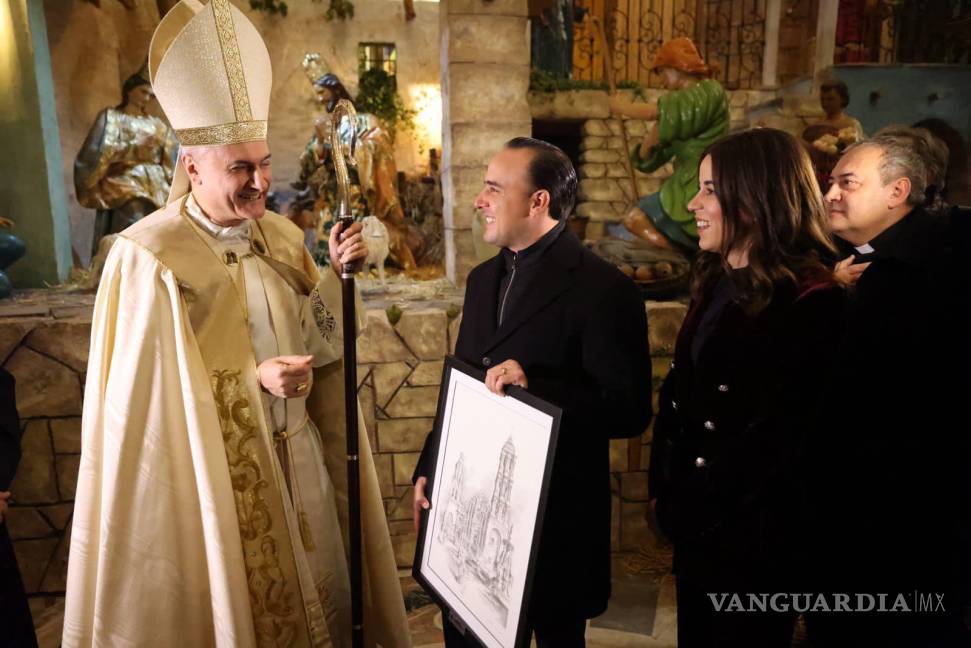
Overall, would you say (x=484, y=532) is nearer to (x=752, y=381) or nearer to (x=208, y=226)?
(x=752, y=381)

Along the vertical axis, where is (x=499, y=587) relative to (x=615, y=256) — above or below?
below

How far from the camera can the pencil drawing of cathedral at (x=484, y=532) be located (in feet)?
4.74

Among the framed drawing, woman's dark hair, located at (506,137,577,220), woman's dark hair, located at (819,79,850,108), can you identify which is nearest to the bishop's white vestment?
the framed drawing

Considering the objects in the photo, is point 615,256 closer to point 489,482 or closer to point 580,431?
point 580,431

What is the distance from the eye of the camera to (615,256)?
3.59 metres

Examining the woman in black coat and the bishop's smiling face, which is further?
the bishop's smiling face

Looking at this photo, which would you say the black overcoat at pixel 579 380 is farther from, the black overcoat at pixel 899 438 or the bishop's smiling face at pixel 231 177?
the bishop's smiling face at pixel 231 177

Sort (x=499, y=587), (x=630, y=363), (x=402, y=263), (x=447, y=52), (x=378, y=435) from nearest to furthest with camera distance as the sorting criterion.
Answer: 1. (x=499, y=587)
2. (x=630, y=363)
3. (x=378, y=435)
4. (x=447, y=52)
5. (x=402, y=263)

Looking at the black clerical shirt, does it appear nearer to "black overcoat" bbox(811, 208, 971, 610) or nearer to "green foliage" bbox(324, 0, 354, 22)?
"black overcoat" bbox(811, 208, 971, 610)

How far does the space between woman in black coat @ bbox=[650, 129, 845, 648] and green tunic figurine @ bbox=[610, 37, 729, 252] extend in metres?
2.04

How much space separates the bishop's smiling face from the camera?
5.55 ft

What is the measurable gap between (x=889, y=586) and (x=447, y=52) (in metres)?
3.33

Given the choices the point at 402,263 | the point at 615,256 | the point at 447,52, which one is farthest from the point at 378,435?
the point at 402,263

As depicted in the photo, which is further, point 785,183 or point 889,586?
point 889,586
